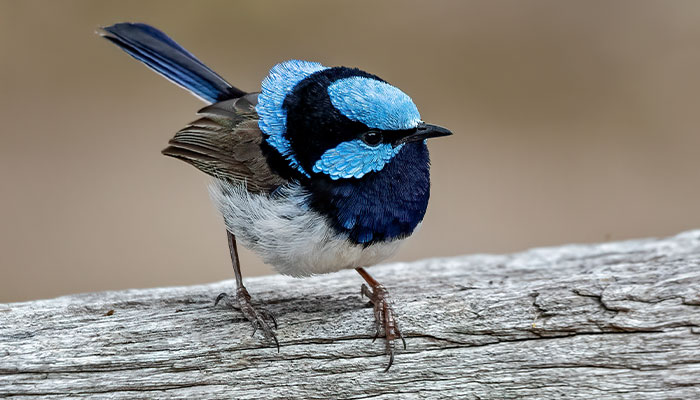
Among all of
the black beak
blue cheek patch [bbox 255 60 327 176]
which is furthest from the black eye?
blue cheek patch [bbox 255 60 327 176]

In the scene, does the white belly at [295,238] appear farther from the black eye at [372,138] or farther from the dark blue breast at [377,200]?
the black eye at [372,138]

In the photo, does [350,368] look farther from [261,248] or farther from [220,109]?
[220,109]

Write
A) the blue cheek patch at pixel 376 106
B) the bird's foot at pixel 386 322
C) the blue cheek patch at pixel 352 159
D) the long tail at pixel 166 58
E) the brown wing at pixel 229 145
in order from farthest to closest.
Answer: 1. the long tail at pixel 166 58
2. the brown wing at pixel 229 145
3. the bird's foot at pixel 386 322
4. the blue cheek patch at pixel 352 159
5. the blue cheek patch at pixel 376 106

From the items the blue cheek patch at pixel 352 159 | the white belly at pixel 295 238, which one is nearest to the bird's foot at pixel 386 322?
the white belly at pixel 295 238

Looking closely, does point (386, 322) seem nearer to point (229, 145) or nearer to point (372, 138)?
point (372, 138)

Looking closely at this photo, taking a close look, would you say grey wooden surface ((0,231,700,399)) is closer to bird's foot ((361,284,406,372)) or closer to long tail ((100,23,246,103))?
bird's foot ((361,284,406,372))

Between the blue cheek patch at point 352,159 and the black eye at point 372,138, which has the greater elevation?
the black eye at point 372,138

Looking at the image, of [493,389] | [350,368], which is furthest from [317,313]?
[493,389]
